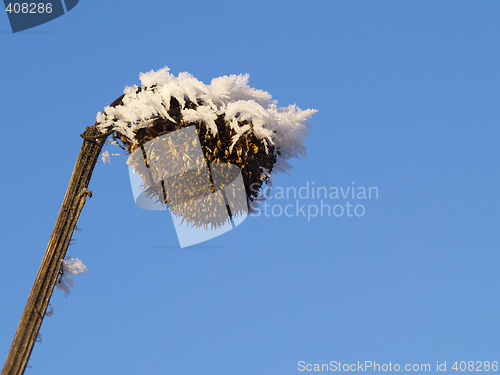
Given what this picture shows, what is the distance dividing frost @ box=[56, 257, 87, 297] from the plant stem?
0.06 meters

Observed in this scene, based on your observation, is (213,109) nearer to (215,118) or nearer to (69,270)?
(215,118)

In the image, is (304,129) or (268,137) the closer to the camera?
(268,137)

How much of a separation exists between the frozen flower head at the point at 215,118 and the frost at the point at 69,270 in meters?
0.92

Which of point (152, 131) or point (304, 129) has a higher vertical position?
point (304, 129)

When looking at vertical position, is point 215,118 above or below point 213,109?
below

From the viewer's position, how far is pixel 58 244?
16.1 feet

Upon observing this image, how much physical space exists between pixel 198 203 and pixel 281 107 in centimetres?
117

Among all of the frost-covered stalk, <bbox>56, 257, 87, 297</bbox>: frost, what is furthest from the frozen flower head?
<bbox>56, 257, 87, 297</bbox>: frost

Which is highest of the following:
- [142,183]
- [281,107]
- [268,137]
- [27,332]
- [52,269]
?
[281,107]

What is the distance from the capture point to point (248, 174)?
4.81 meters

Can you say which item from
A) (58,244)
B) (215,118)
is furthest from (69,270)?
(215,118)

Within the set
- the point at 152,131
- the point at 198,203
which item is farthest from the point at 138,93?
the point at 198,203

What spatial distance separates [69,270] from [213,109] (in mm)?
1897

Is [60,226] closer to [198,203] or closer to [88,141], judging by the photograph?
[88,141]
